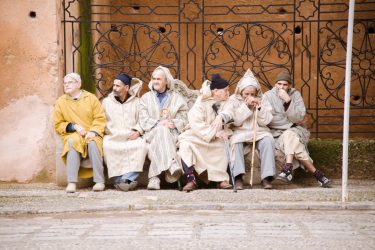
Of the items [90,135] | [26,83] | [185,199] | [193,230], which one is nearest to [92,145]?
[90,135]

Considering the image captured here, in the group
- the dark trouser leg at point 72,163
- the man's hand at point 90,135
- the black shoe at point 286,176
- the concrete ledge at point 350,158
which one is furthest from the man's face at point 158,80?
the concrete ledge at point 350,158

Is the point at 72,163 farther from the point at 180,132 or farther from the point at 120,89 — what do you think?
the point at 180,132

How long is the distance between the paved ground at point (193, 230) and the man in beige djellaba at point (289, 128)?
1.38 m

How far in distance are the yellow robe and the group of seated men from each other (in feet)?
0.04

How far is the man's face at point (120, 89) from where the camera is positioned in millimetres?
9023

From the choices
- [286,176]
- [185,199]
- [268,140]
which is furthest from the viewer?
[268,140]

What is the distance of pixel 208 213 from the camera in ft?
23.9

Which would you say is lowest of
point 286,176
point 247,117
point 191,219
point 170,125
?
point 191,219

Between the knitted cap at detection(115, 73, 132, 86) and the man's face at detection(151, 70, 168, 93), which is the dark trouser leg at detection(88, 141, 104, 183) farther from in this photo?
the man's face at detection(151, 70, 168, 93)

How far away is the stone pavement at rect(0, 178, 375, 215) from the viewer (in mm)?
7480

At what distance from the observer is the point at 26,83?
9.37 meters

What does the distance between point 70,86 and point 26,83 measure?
734 millimetres

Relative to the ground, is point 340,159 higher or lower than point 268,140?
lower

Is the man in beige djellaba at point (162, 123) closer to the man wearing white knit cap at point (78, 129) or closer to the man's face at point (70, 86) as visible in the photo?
the man wearing white knit cap at point (78, 129)
